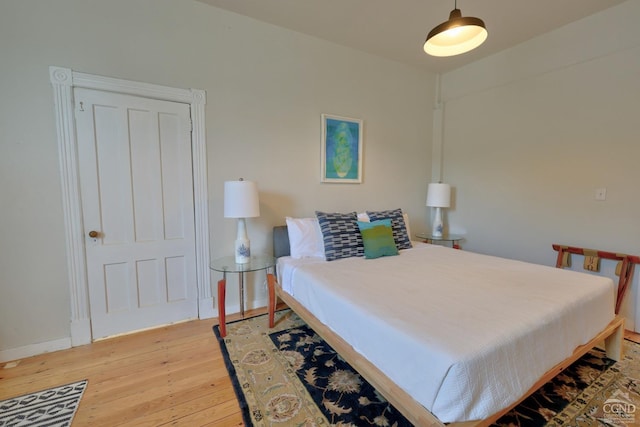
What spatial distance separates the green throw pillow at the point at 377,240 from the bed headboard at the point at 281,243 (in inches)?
30.1

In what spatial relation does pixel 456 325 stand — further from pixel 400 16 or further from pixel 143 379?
pixel 400 16

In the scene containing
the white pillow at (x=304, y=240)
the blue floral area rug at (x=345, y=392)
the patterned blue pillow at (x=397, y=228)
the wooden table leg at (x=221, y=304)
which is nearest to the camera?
the blue floral area rug at (x=345, y=392)

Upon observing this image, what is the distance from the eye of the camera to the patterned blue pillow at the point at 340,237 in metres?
2.67

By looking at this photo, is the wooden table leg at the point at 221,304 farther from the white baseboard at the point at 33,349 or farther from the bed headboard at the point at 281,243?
the white baseboard at the point at 33,349

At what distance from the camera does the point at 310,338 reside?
7.72ft

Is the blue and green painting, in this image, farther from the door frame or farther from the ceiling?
the door frame

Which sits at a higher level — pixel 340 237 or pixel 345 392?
pixel 340 237

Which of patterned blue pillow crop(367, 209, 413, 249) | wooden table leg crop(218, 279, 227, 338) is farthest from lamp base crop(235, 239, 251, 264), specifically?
patterned blue pillow crop(367, 209, 413, 249)

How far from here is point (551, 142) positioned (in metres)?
2.97

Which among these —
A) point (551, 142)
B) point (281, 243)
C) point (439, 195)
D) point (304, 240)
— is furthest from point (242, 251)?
point (551, 142)

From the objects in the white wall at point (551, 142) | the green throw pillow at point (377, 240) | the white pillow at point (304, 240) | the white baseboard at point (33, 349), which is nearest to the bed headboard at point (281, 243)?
the white pillow at point (304, 240)

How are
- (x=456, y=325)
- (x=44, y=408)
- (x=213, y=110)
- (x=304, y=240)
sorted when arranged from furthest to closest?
(x=304, y=240) < (x=213, y=110) < (x=44, y=408) < (x=456, y=325)

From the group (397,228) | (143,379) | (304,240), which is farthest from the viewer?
(397,228)

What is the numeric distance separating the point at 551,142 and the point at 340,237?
8.16 ft
